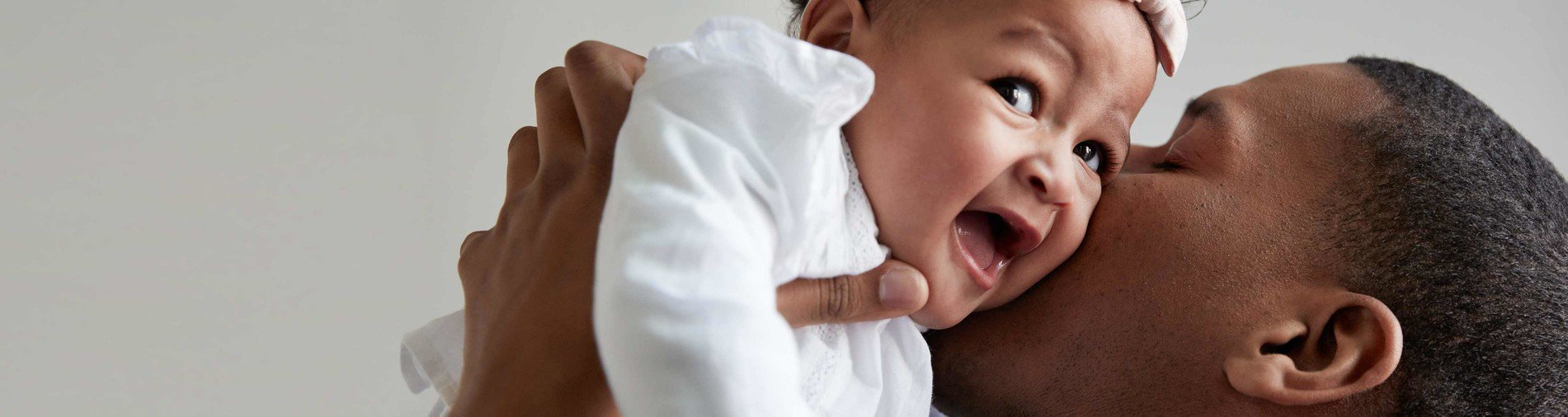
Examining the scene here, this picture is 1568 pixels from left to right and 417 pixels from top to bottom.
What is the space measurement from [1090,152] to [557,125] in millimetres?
621

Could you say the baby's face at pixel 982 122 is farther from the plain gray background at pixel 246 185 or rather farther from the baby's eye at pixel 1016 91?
the plain gray background at pixel 246 185

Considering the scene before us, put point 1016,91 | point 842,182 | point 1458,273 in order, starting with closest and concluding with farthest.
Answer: point 842,182 → point 1016,91 → point 1458,273

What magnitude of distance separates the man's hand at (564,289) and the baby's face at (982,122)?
0.24 feet

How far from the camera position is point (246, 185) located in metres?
2.00

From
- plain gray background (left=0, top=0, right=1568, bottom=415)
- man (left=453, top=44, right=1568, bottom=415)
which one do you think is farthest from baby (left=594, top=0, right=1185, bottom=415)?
plain gray background (left=0, top=0, right=1568, bottom=415)

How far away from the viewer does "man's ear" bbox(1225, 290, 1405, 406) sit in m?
1.19

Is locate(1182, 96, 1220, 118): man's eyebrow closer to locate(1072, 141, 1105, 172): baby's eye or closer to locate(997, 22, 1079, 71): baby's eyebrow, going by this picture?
locate(1072, 141, 1105, 172): baby's eye

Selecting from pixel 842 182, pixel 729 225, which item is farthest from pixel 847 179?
pixel 729 225

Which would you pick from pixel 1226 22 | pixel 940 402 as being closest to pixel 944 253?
pixel 940 402

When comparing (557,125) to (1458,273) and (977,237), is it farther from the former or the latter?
(1458,273)

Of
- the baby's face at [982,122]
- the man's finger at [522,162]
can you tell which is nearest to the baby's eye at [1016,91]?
the baby's face at [982,122]

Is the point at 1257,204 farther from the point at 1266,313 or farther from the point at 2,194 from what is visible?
the point at 2,194

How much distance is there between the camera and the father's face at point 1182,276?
4.16ft

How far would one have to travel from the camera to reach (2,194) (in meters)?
1.85
